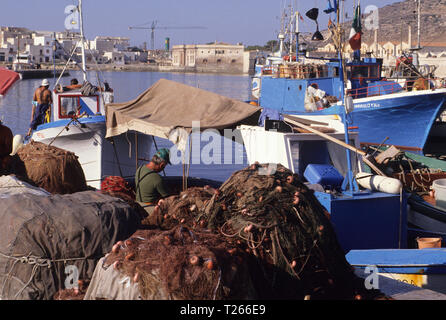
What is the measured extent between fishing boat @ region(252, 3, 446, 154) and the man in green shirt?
15161 millimetres

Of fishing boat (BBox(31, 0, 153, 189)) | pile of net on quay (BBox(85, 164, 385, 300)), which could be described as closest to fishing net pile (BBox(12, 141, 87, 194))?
pile of net on quay (BBox(85, 164, 385, 300))

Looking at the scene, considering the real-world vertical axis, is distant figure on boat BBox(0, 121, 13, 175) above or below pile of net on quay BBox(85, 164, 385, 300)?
above

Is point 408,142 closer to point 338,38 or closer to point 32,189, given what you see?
point 338,38

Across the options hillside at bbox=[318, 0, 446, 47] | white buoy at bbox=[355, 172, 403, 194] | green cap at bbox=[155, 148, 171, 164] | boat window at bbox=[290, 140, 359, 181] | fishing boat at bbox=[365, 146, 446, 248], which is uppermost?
hillside at bbox=[318, 0, 446, 47]

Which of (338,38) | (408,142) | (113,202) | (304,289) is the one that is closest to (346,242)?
(338,38)

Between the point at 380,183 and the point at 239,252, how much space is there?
4827mm

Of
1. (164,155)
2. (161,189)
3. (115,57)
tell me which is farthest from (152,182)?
(115,57)

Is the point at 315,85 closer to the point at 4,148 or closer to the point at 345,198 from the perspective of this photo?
the point at 345,198

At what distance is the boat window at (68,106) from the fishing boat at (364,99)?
10.4 meters

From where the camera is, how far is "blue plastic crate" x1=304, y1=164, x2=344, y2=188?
8.74 meters

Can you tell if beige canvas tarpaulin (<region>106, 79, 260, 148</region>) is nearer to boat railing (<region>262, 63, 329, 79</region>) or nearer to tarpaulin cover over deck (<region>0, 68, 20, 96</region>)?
tarpaulin cover over deck (<region>0, 68, 20, 96</region>)

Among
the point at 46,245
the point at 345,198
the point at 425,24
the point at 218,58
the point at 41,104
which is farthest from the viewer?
the point at 425,24

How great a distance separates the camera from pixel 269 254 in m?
4.94

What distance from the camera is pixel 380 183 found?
343 inches
